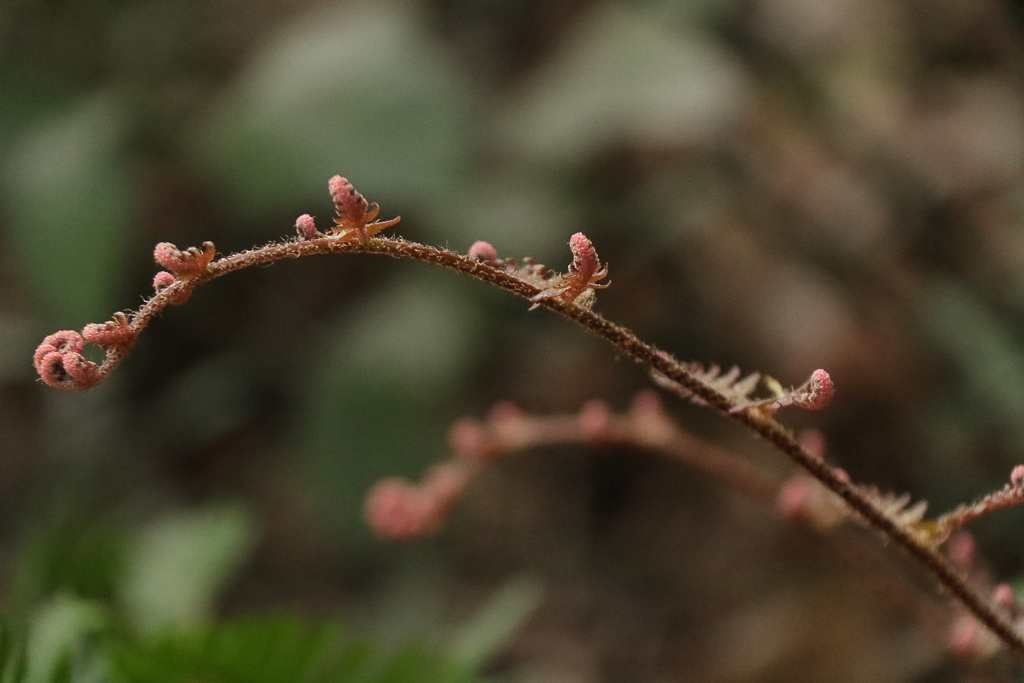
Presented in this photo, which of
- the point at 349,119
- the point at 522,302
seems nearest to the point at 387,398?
the point at 522,302

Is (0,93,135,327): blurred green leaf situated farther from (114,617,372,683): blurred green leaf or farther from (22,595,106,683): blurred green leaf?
(114,617,372,683): blurred green leaf

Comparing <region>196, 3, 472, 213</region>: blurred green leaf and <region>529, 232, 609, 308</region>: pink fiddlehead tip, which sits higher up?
<region>196, 3, 472, 213</region>: blurred green leaf

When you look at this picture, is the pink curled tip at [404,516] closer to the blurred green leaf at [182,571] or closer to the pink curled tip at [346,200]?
the blurred green leaf at [182,571]

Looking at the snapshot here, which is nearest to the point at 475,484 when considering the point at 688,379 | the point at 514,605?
the point at 514,605

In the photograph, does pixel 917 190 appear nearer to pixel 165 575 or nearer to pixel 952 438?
pixel 952 438

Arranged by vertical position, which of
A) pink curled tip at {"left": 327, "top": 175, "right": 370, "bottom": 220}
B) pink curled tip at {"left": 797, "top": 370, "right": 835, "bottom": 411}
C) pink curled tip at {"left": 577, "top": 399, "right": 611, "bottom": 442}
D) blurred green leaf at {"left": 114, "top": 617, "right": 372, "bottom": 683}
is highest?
pink curled tip at {"left": 577, "top": 399, "right": 611, "bottom": 442}

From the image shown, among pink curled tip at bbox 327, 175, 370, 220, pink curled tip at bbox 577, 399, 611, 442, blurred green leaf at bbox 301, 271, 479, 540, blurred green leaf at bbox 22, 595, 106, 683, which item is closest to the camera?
pink curled tip at bbox 327, 175, 370, 220

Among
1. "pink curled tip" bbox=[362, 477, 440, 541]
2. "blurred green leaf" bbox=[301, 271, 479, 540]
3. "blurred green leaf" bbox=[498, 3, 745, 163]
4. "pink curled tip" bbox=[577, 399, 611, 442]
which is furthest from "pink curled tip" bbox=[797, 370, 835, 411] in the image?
"blurred green leaf" bbox=[301, 271, 479, 540]
